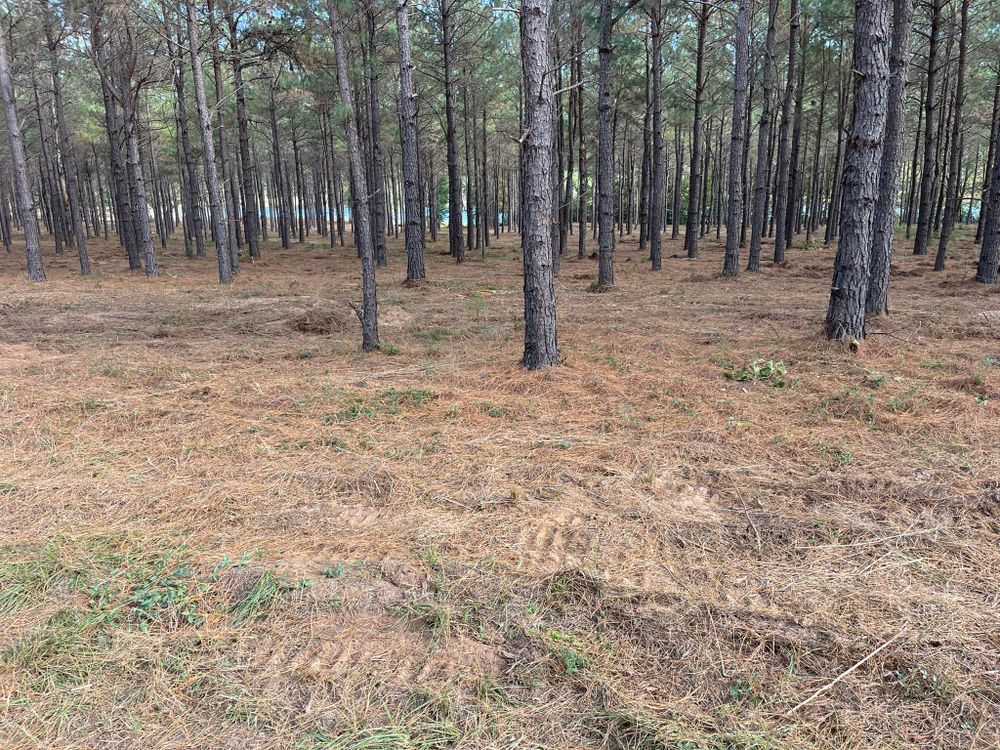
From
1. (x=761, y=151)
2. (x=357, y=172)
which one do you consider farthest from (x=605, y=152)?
(x=357, y=172)

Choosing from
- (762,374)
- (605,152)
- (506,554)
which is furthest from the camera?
(605,152)

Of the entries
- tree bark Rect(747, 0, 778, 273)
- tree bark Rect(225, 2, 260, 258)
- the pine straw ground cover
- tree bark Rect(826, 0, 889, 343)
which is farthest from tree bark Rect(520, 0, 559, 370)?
tree bark Rect(225, 2, 260, 258)

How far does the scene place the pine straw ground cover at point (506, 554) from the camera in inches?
81.9

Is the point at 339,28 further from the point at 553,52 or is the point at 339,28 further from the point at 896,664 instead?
the point at 553,52

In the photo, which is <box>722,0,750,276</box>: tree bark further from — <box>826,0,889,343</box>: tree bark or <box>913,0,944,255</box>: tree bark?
<box>826,0,889,343</box>: tree bark

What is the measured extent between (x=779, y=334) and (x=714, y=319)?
1559mm

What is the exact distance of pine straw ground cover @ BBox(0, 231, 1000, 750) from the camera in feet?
6.82

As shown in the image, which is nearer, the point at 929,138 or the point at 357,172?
the point at 357,172

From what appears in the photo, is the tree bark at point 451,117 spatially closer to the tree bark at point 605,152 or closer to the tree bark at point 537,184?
the tree bark at point 605,152

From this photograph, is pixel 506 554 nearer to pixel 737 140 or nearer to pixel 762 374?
pixel 762 374

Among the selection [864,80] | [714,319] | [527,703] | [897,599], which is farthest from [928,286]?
[527,703]

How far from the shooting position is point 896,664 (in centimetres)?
222

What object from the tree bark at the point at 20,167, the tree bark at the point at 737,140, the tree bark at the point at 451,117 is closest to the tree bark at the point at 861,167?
the tree bark at the point at 737,140

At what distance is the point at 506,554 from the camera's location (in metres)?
2.99
